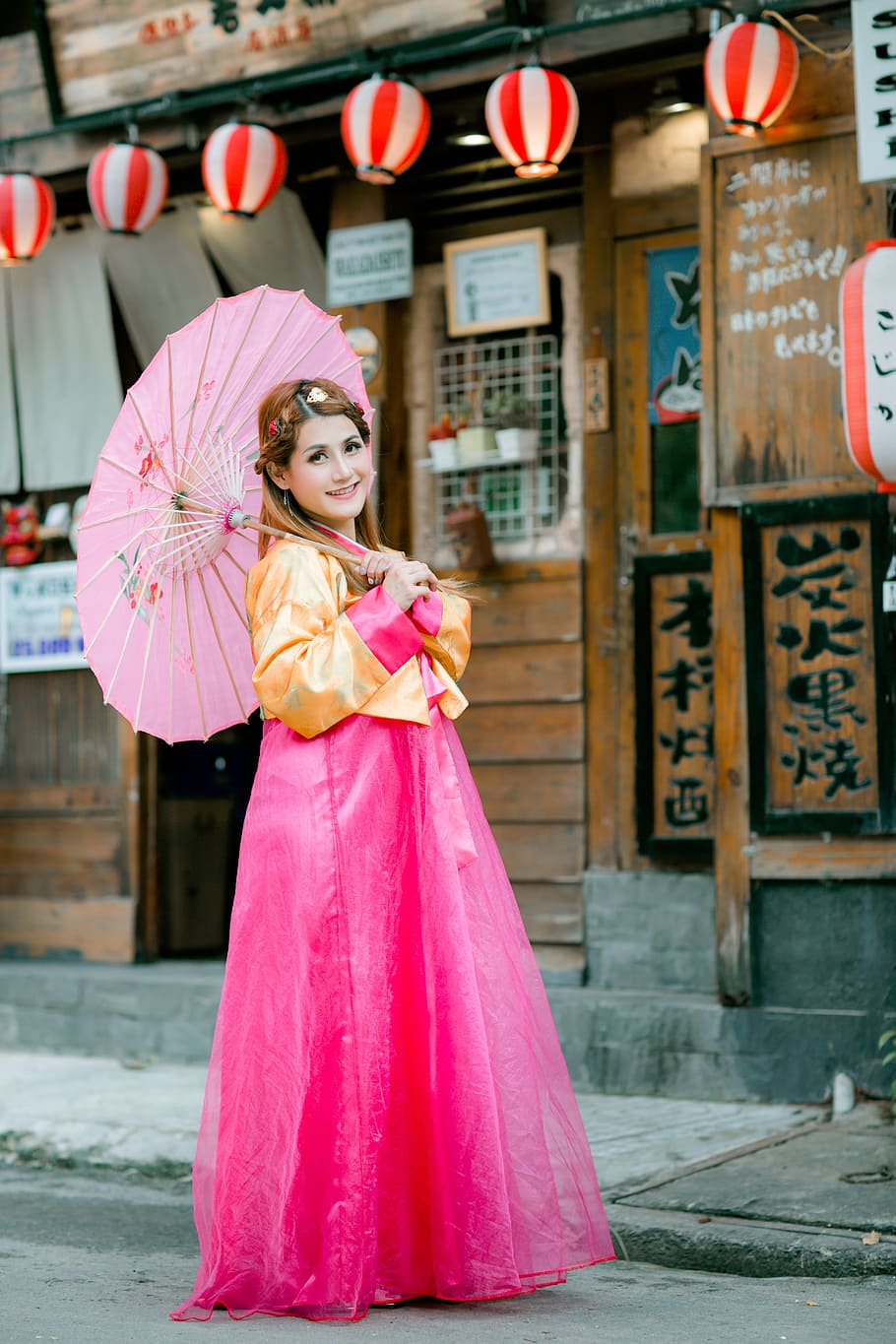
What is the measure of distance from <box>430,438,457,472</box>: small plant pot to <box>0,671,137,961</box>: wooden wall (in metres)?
2.14

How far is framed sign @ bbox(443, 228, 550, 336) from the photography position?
7.43m

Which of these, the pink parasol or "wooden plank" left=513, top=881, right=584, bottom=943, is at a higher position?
the pink parasol

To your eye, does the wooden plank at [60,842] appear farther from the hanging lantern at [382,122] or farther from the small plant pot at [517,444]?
the hanging lantern at [382,122]

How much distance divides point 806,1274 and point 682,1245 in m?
0.36

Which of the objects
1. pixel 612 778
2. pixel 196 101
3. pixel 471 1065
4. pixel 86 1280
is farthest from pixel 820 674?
pixel 196 101

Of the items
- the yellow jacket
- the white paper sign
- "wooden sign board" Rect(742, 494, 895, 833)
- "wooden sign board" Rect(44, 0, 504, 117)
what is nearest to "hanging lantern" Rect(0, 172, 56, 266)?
"wooden sign board" Rect(44, 0, 504, 117)

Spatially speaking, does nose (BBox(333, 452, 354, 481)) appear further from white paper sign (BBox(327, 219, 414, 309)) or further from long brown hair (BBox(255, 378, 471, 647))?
white paper sign (BBox(327, 219, 414, 309))

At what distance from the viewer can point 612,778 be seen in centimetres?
720

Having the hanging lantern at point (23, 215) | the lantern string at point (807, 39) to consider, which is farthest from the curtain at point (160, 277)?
the lantern string at point (807, 39)

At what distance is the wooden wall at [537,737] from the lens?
24.0ft

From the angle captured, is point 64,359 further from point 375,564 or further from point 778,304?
point 375,564

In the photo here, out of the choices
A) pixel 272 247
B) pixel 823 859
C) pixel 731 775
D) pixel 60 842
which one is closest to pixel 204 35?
pixel 272 247

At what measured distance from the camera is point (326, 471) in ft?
12.7

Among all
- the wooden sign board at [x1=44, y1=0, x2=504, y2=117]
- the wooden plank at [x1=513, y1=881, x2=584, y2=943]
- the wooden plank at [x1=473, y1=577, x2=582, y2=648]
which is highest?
the wooden sign board at [x1=44, y1=0, x2=504, y2=117]
